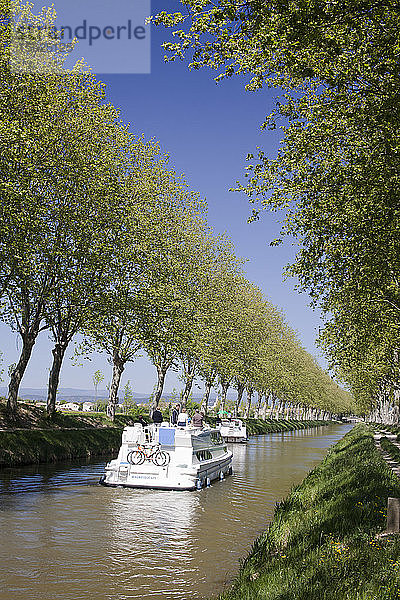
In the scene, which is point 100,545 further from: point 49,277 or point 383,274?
point 49,277

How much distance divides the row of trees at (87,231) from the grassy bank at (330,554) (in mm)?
19196

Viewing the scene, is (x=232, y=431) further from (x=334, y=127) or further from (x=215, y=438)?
(x=334, y=127)

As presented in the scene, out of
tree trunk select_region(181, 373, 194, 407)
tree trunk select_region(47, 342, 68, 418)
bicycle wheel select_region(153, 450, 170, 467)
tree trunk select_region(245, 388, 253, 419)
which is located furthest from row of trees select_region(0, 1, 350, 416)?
tree trunk select_region(245, 388, 253, 419)

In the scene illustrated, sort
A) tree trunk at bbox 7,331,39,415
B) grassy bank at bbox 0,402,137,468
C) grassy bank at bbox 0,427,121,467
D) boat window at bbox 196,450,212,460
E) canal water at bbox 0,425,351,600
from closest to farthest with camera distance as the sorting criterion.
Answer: canal water at bbox 0,425,351,600 → boat window at bbox 196,450,212,460 → grassy bank at bbox 0,427,121,467 → grassy bank at bbox 0,402,137,468 → tree trunk at bbox 7,331,39,415

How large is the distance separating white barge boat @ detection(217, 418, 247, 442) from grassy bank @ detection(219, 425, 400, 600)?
138 ft

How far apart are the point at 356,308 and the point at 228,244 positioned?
3308cm

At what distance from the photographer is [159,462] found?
2583 centimetres

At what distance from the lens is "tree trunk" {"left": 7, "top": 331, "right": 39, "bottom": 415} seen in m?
33.8

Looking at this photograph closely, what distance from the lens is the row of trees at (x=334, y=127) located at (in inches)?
539

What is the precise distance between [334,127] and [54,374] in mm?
27258

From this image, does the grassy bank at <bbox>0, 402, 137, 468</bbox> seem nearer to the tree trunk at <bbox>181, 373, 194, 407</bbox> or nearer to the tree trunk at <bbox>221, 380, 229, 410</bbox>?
the tree trunk at <bbox>181, 373, 194, 407</bbox>

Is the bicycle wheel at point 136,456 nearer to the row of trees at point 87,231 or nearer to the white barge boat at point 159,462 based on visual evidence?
the white barge boat at point 159,462

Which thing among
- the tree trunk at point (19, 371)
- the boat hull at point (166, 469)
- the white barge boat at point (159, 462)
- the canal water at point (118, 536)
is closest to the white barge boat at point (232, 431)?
the tree trunk at point (19, 371)

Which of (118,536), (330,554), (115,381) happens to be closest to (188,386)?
(115,381)
